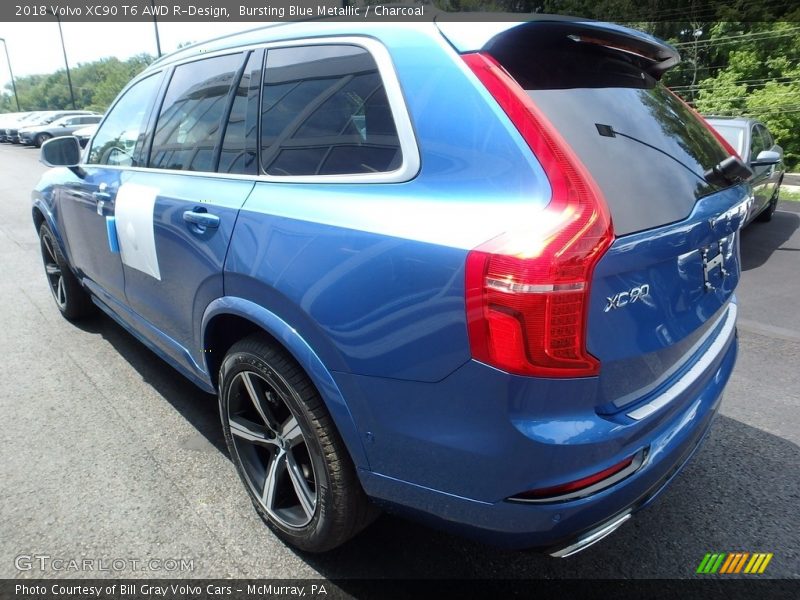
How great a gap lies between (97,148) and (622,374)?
365cm

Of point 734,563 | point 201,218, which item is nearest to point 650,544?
point 734,563

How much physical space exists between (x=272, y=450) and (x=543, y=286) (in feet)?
4.50

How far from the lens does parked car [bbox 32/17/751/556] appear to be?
55.3 inches

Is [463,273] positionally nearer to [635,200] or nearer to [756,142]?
[635,200]

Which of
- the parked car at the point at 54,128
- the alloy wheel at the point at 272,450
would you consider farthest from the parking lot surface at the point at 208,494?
the parked car at the point at 54,128

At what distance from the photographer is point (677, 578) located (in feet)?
A: 6.68

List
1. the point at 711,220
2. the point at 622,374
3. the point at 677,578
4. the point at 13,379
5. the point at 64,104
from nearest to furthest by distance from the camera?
the point at 622,374 < the point at 711,220 < the point at 677,578 < the point at 13,379 < the point at 64,104

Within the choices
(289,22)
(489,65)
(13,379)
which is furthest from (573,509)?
(13,379)

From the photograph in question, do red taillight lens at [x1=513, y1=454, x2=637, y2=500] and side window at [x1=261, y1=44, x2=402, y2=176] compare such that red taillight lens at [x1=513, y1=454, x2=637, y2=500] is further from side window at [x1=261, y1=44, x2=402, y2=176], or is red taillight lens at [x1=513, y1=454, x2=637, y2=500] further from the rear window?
side window at [x1=261, y1=44, x2=402, y2=176]

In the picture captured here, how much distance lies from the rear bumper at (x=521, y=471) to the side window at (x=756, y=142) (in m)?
6.78

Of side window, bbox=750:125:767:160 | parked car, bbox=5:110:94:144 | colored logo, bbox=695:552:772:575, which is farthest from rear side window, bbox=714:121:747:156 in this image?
parked car, bbox=5:110:94:144

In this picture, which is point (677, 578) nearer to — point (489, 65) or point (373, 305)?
point (373, 305)

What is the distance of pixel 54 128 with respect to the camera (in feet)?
94.3

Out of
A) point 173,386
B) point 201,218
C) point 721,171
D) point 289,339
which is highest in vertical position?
point 721,171
